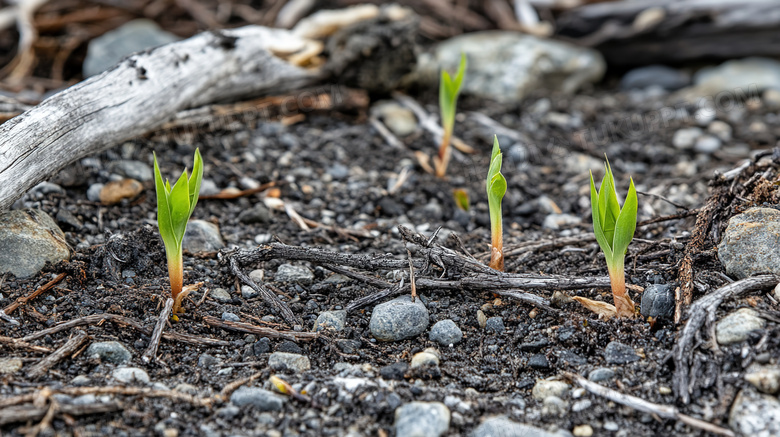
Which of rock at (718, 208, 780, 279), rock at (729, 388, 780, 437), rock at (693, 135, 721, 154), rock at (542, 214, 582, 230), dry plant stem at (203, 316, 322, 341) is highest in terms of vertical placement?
rock at (718, 208, 780, 279)

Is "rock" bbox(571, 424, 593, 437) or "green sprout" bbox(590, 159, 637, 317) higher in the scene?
"green sprout" bbox(590, 159, 637, 317)

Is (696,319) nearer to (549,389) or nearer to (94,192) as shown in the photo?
(549,389)

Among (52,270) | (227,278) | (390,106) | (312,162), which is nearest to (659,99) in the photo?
(390,106)

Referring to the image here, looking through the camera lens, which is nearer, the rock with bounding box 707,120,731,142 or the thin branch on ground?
the thin branch on ground

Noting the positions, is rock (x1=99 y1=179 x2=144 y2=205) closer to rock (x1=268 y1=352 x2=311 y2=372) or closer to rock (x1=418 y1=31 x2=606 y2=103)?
rock (x1=268 y1=352 x2=311 y2=372)

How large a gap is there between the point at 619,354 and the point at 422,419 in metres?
0.67

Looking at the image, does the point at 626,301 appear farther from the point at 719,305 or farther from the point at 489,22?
the point at 489,22

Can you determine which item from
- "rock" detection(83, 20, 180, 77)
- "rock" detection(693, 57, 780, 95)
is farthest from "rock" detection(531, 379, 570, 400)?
"rock" detection(693, 57, 780, 95)

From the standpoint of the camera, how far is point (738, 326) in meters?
1.75

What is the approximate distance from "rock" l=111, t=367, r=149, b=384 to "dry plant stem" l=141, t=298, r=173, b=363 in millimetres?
67

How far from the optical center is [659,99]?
14.8ft

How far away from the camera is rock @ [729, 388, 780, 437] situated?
1.55 metres

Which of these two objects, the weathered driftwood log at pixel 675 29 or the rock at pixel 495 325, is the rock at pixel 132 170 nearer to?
the rock at pixel 495 325

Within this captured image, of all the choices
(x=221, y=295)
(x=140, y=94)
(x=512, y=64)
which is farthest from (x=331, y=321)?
(x=512, y=64)
